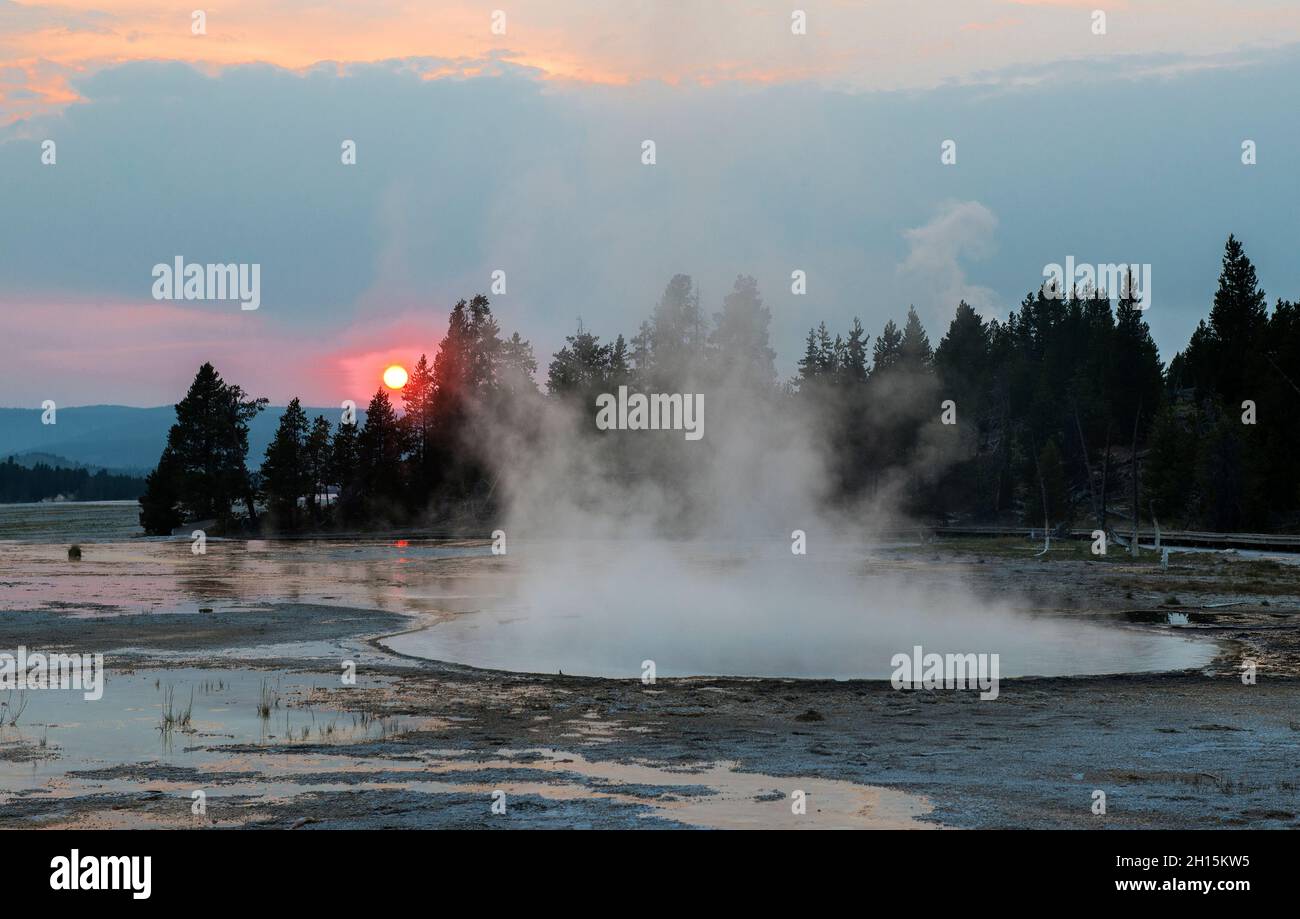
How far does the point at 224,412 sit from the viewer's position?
374 ft

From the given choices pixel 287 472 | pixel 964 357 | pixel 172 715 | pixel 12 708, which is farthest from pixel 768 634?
pixel 964 357

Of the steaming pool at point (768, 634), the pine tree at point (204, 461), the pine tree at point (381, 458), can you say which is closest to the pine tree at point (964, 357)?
the pine tree at point (381, 458)

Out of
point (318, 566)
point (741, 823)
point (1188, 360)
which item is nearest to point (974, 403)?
point (1188, 360)

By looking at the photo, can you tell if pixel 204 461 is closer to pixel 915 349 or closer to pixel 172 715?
pixel 915 349

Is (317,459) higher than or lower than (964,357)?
lower

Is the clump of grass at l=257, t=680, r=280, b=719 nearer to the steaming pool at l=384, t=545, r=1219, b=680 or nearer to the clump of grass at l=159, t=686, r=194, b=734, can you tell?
the clump of grass at l=159, t=686, r=194, b=734

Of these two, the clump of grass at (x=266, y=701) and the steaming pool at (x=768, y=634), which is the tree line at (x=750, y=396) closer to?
the steaming pool at (x=768, y=634)

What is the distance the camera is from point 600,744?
47.9 ft

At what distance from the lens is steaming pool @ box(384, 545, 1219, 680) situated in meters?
22.8

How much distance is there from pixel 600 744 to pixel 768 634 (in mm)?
13698

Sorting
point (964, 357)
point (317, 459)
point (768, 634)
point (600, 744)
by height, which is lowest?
point (768, 634)

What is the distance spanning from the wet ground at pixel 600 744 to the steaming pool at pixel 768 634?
1.29m

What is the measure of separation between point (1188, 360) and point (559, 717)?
4498 inches

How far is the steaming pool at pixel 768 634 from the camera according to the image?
2281 centimetres
